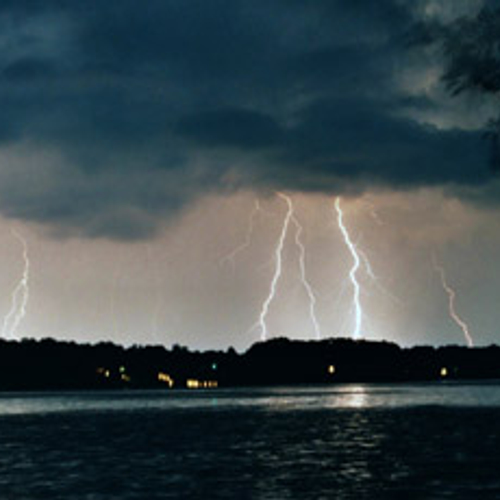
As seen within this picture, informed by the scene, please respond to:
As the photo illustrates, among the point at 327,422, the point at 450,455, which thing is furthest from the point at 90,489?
the point at 327,422

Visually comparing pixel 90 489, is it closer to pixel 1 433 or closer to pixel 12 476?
pixel 12 476

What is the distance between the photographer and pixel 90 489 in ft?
150

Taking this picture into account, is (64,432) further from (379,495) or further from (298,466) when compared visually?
(379,495)

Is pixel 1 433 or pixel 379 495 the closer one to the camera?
pixel 379 495

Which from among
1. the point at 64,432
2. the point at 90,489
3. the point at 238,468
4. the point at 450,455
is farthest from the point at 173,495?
the point at 64,432

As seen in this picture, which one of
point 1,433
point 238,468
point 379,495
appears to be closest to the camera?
point 379,495

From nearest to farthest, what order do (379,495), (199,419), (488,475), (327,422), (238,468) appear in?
1. (379,495)
2. (488,475)
3. (238,468)
4. (327,422)
5. (199,419)

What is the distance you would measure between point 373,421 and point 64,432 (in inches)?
1390

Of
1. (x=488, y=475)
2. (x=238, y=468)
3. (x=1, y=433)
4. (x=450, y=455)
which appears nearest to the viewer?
(x=488, y=475)

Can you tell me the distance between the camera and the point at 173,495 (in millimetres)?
43594

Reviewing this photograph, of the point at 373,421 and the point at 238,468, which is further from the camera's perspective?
the point at 373,421

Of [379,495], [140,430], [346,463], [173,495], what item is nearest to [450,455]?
[346,463]

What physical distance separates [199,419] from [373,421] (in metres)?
22.1

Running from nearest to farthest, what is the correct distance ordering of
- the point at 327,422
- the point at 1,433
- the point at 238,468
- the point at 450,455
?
the point at 238,468, the point at 450,455, the point at 1,433, the point at 327,422
